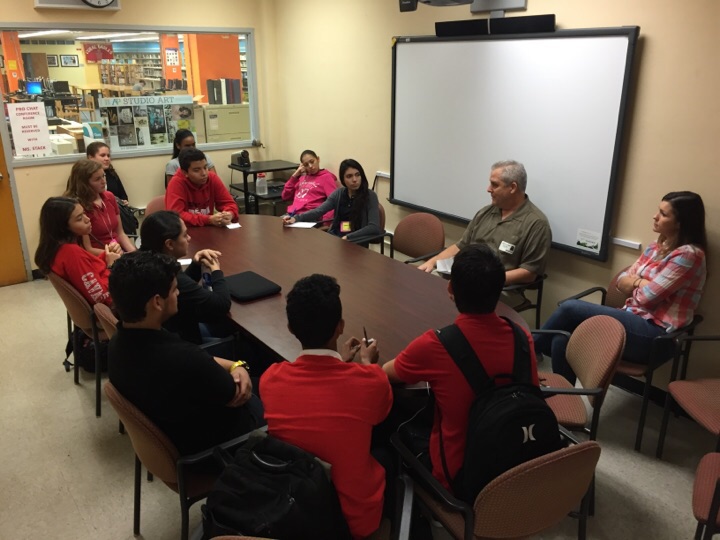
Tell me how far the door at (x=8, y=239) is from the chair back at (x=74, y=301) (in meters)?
2.45

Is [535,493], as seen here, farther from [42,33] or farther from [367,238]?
[42,33]

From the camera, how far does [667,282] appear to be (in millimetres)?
2713

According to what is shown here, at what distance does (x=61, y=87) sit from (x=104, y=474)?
12.3 ft

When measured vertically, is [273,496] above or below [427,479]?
above

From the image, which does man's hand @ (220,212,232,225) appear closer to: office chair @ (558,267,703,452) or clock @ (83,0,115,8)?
clock @ (83,0,115,8)

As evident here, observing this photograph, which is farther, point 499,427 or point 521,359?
point 521,359

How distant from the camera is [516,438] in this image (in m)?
1.54

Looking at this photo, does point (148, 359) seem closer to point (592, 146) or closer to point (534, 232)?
point (534, 232)

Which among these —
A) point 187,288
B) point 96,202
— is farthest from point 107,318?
point 96,202

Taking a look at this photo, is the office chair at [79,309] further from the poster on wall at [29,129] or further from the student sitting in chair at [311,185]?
the poster on wall at [29,129]

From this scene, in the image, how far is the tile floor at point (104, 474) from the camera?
231cm

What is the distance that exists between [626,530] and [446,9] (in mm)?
3300

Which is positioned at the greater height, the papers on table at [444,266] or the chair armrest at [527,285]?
the papers on table at [444,266]

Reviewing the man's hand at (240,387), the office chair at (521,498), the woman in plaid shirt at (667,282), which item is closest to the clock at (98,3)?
the man's hand at (240,387)
